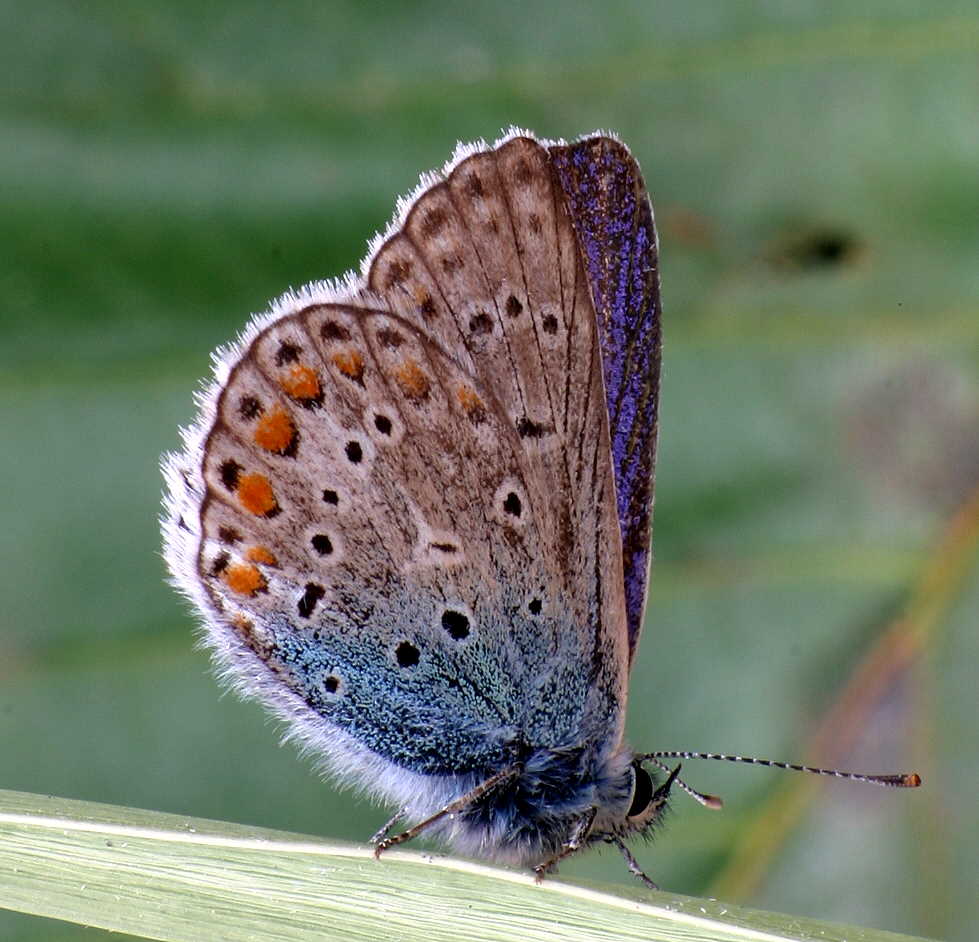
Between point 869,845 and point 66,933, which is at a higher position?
point 869,845

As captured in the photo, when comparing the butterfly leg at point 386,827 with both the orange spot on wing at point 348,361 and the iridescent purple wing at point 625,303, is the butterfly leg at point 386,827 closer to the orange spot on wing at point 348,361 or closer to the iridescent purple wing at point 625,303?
the iridescent purple wing at point 625,303

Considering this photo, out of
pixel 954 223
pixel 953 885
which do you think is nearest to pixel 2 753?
pixel 953 885

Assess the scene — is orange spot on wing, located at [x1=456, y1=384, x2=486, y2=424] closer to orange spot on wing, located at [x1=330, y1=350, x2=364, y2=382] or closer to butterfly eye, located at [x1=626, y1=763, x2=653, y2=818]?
orange spot on wing, located at [x1=330, y1=350, x2=364, y2=382]

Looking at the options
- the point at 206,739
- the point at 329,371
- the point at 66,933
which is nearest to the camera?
the point at 329,371

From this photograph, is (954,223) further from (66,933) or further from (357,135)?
(66,933)

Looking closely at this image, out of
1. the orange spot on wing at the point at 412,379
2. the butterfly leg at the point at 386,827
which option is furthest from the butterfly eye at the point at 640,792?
the orange spot on wing at the point at 412,379

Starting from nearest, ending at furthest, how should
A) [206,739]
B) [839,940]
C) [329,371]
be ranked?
[839,940] < [329,371] < [206,739]
